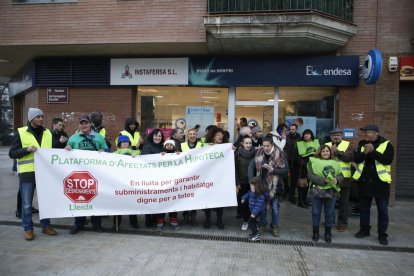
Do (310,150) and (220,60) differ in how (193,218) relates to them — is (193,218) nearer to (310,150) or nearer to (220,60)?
(310,150)

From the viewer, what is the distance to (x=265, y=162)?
5.77 metres

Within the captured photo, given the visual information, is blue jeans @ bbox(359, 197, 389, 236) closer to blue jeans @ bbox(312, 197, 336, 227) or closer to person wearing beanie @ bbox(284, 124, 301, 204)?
blue jeans @ bbox(312, 197, 336, 227)

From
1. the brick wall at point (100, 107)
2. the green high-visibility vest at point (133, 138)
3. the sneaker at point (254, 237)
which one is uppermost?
the brick wall at point (100, 107)

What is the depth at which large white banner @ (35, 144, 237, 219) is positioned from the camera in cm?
552

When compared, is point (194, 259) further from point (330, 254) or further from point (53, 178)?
point (53, 178)

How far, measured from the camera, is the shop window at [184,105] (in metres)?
9.69

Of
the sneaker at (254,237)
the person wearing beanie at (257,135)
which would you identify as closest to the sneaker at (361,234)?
the sneaker at (254,237)

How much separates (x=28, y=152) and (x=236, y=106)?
562 centimetres

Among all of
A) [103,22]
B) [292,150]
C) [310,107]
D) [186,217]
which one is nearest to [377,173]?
[292,150]

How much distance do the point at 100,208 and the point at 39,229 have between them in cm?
130

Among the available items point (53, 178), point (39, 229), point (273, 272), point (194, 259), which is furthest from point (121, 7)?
point (273, 272)

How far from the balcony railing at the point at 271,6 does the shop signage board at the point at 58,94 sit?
473 cm

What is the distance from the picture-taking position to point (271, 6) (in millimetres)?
8094

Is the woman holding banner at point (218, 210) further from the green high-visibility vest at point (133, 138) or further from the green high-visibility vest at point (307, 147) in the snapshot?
the green high-visibility vest at point (307, 147)
